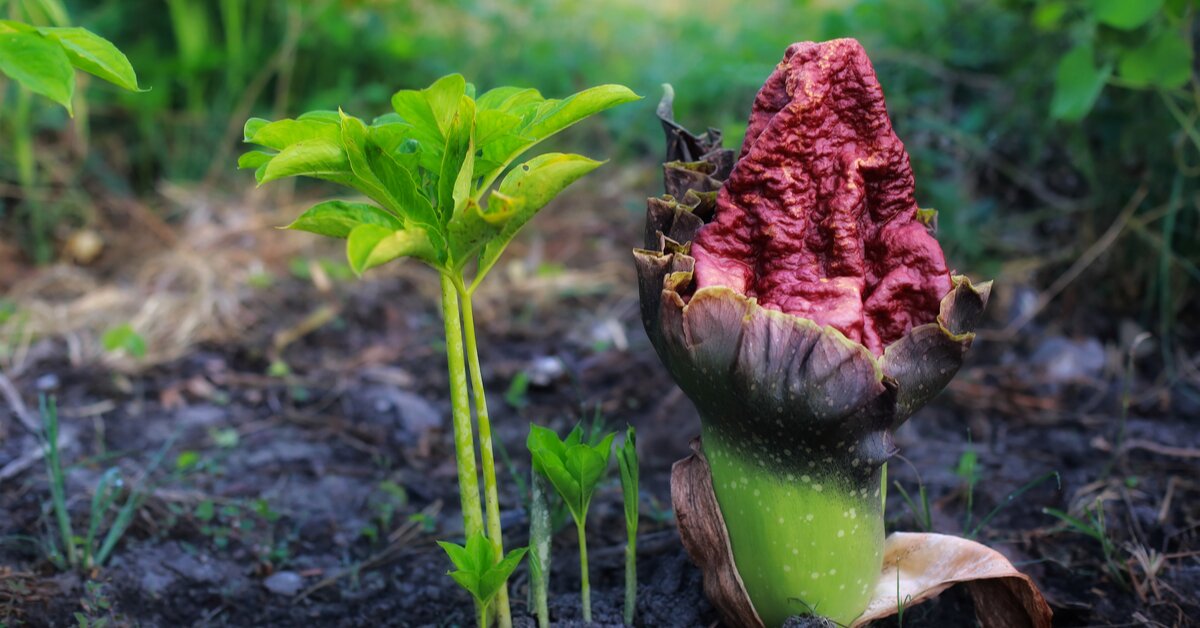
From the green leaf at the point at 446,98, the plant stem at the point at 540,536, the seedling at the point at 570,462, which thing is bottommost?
Answer: the plant stem at the point at 540,536

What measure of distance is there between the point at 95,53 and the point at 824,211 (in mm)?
1069

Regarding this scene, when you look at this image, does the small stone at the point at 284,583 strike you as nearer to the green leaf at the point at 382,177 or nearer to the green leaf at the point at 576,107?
the green leaf at the point at 382,177

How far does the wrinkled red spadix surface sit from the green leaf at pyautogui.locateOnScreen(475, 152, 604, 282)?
0.25 meters

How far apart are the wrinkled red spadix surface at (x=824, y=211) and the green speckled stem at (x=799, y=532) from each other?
0.79 ft

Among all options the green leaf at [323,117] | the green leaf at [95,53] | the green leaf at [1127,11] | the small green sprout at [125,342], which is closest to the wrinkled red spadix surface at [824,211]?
the green leaf at [323,117]

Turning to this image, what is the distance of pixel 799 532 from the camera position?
1.54m

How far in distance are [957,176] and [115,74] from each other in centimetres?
316

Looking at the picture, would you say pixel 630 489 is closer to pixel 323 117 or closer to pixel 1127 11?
pixel 323 117

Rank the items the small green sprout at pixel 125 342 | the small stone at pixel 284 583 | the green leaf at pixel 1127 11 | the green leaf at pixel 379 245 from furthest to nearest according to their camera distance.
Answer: the small green sprout at pixel 125 342, the green leaf at pixel 1127 11, the small stone at pixel 284 583, the green leaf at pixel 379 245

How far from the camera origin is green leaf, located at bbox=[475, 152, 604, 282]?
136cm

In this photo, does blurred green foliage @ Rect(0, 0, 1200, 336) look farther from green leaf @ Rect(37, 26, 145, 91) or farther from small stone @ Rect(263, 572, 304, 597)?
green leaf @ Rect(37, 26, 145, 91)

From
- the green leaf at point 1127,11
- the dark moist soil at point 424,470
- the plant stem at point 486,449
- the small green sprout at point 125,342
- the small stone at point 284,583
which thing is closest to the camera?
the plant stem at point 486,449

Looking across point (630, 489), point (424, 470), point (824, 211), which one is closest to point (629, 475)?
point (630, 489)

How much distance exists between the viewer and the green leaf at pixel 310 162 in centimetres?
127
